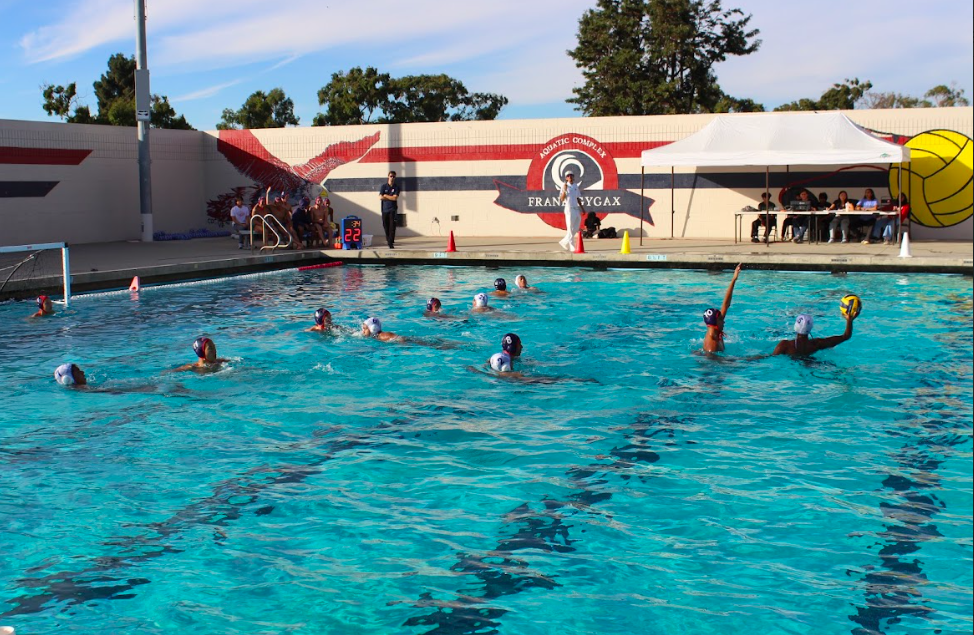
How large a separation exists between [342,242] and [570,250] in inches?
210

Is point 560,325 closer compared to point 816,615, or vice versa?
point 816,615

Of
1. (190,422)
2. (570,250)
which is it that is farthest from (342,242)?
(190,422)

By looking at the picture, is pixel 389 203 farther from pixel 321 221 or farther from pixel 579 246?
pixel 579 246

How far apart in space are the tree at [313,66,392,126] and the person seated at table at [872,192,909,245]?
A: 134 ft

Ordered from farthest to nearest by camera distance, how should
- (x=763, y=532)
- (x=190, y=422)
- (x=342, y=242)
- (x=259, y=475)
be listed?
(x=342, y=242) → (x=190, y=422) → (x=259, y=475) → (x=763, y=532)

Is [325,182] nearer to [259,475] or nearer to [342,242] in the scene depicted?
[342,242]

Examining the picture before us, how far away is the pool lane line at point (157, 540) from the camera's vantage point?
16.8 ft

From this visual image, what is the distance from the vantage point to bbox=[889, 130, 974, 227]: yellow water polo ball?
69.1ft

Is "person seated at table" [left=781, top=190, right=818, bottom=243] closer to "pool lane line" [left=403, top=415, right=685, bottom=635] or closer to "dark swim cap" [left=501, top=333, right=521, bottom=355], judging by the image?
"dark swim cap" [left=501, top=333, right=521, bottom=355]

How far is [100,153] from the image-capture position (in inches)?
973

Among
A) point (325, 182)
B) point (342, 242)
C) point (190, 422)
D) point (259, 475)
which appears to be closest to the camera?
point (259, 475)

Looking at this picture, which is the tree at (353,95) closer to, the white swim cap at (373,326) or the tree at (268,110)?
the tree at (268,110)

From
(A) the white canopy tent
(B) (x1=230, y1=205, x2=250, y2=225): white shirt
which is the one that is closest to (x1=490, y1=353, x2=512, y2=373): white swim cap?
(A) the white canopy tent

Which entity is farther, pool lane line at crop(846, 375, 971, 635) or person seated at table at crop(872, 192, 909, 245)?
person seated at table at crop(872, 192, 909, 245)
